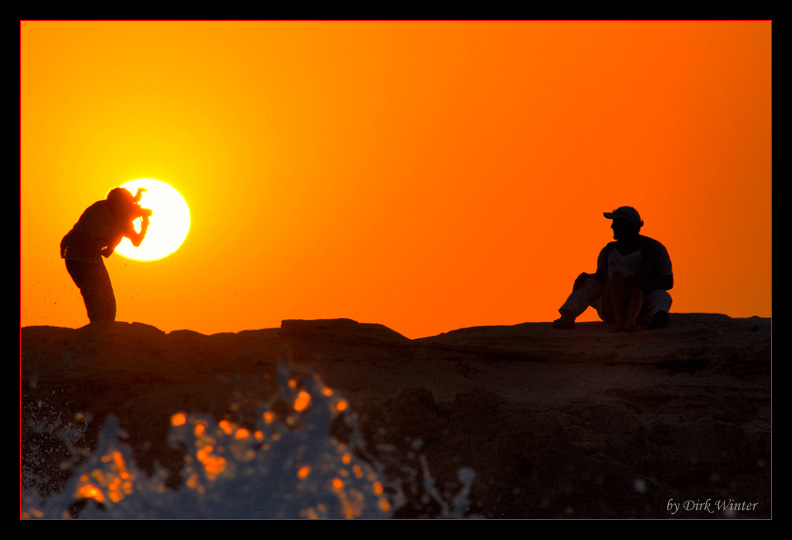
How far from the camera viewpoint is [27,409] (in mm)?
7336

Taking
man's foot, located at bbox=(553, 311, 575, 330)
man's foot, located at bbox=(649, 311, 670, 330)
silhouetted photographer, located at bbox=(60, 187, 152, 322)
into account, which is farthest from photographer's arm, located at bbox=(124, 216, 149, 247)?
man's foot, located at bbox=(649, 311, 670, 330)

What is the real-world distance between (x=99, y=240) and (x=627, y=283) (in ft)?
17.4

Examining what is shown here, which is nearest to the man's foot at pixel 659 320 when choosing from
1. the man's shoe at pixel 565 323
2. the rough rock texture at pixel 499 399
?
the rough rock texture at pixel 499 399

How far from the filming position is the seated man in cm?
941

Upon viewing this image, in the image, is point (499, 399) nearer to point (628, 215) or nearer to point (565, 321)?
point (565, 321)

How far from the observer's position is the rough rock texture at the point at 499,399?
5941mm

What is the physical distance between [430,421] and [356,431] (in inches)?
21.3

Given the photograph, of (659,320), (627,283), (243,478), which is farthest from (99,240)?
(659,320)

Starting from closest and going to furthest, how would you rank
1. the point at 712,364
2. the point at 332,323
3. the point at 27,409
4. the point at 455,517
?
1. the point at 455,517
2. the point at 27,409
3. the point at 712,364
4. the point at 332,323

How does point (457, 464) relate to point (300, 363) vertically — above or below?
below

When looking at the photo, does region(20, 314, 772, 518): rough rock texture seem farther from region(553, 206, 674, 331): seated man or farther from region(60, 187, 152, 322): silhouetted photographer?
region(60, 187, 152, 322): silhouetted photographer

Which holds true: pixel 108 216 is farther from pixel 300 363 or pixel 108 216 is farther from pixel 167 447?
A: pixel 167 447

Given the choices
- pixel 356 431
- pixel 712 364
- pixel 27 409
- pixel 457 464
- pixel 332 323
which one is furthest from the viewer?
pixel 332 323

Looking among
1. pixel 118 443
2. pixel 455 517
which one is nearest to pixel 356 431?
pixel 455 517
